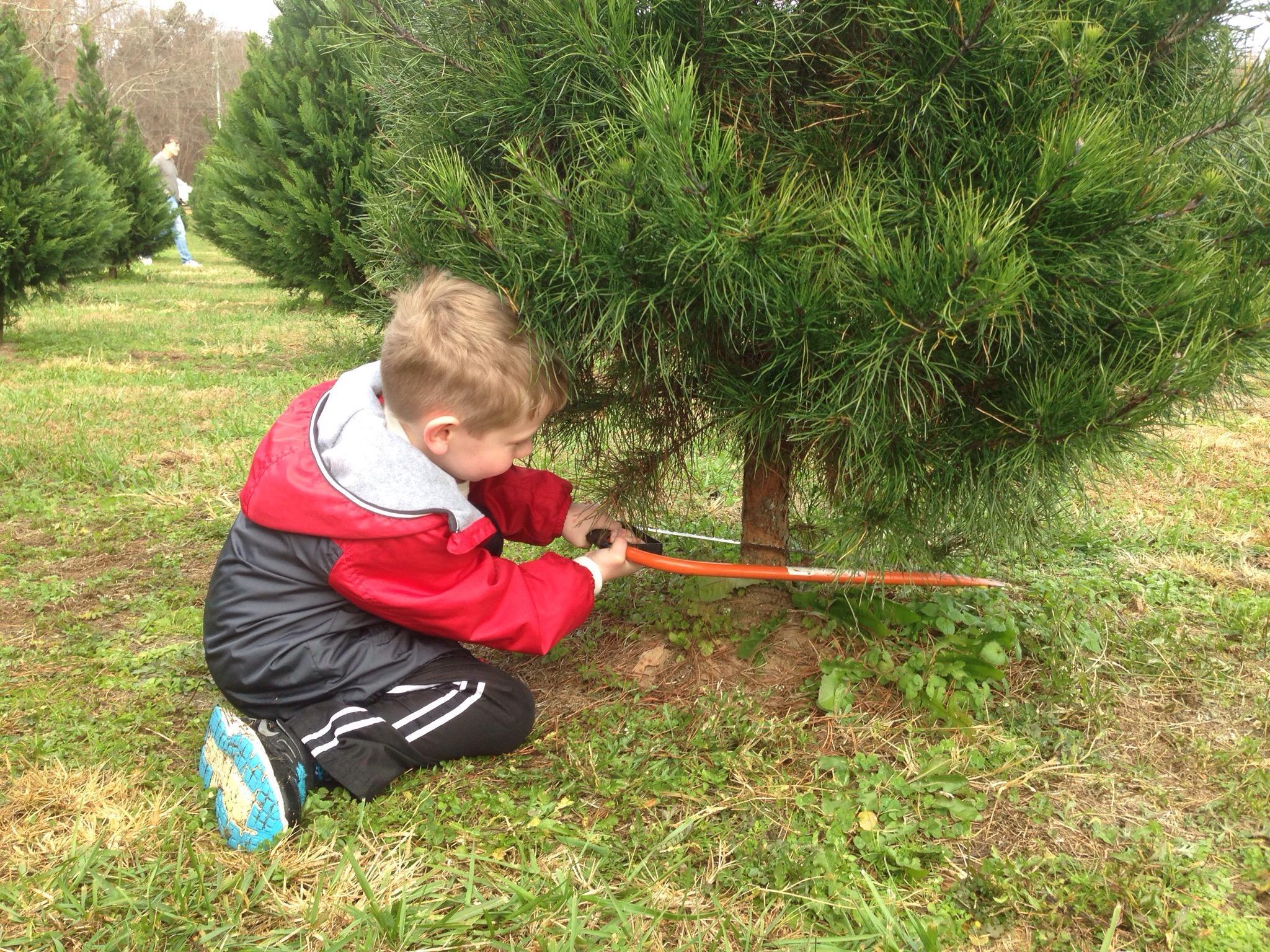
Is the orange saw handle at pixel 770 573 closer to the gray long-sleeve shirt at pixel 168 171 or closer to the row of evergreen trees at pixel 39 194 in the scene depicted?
the row of evergreen trees at pixel 39 194

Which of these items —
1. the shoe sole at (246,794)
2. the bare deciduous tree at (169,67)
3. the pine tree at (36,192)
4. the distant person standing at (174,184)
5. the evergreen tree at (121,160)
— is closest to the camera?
the shoe sole at (246,794)

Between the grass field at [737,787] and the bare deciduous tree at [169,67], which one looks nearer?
the grass field at [737,787]

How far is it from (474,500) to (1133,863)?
1.63m

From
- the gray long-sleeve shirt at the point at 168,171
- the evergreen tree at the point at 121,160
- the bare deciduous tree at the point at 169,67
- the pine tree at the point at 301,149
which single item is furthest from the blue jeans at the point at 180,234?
the bare deciduous tree at the point at 169,67

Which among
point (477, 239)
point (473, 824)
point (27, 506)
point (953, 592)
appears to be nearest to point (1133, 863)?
point (953, 592)

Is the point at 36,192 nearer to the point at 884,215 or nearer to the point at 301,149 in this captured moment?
the point at 301,149

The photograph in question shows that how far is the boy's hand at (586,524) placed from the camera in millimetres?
2334

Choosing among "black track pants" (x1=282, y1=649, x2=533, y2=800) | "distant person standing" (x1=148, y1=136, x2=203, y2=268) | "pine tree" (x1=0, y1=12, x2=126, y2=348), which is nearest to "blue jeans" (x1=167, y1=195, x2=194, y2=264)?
"distant person standing" (x1=148, y1=136, x2=203, y2=268)

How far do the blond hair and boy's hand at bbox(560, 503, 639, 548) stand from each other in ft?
1.31

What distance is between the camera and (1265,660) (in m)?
2.32

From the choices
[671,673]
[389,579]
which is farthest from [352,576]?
[671,673]

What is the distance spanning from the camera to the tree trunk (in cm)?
230

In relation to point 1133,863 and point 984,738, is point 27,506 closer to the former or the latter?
point 984,738

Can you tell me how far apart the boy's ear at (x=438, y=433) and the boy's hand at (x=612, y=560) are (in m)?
0.43
